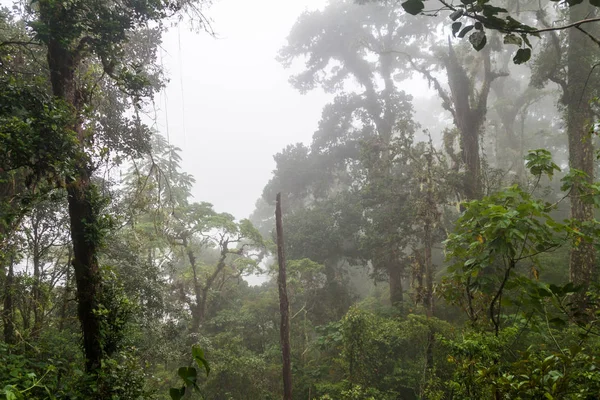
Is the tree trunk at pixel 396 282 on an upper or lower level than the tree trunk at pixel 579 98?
lower

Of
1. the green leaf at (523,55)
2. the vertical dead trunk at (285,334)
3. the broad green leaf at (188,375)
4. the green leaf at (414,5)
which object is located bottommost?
the vertical dead trunk at (285,334)

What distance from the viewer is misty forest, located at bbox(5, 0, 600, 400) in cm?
A: 291

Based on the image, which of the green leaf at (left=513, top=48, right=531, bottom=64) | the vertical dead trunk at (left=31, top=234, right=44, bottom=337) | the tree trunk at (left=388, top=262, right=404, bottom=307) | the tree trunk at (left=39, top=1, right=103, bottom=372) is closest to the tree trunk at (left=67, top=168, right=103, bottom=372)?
the tree trunk at (left=39, top=1, right=103, bottom=372)

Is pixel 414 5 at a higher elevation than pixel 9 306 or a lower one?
higher

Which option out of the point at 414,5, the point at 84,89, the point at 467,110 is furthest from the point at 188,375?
the point at 467,110

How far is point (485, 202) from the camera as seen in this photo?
2.99m

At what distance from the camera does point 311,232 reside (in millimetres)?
16734

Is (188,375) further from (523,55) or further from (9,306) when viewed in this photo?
(9,306)

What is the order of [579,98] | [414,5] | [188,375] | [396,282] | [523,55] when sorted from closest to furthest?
[188,375]
[414,5]
[523,55]
[579,98]
[396,282]

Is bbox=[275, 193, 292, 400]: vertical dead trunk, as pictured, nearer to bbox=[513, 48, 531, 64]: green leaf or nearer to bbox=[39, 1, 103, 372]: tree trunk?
bbox=[39, 1, 103, 372]: tree trunk

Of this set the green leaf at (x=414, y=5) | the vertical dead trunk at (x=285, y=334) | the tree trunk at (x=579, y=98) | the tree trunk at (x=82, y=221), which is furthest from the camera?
the tree trunk at (x=579, y=98)

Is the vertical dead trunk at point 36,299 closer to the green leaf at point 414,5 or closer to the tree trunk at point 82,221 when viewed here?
the tree trunk at point 82,221

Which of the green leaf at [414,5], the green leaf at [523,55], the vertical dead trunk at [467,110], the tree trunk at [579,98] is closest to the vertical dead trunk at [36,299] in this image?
the green leaf at [414,5]

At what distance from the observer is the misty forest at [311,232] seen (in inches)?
115
